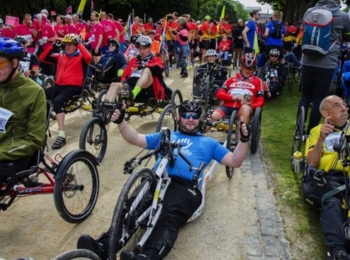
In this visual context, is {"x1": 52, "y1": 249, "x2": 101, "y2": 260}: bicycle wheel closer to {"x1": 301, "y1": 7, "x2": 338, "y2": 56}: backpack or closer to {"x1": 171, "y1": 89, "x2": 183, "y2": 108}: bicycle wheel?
{"x1": 301, "y1": 7, "x2": 338, "y2": 56}: backpack

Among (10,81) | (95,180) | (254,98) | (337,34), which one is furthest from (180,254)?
(337,34)

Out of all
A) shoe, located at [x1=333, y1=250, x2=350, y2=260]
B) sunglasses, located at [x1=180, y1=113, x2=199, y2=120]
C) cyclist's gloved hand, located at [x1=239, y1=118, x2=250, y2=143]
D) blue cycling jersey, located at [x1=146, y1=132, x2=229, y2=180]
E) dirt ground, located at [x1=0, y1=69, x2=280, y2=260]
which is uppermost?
cyclist's gloved hand, located at [x1=239, y1=118, x2=250, y2=143]

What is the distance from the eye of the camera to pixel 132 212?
2852 millimetres

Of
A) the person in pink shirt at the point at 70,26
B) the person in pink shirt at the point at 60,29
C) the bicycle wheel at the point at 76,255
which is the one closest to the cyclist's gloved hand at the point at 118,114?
the bicycle wheel at the point at 76,255

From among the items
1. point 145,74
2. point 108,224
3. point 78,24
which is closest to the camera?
point 108,224

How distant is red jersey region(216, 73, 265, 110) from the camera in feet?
18.3

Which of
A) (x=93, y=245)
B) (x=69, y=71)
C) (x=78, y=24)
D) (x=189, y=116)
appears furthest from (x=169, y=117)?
(x=78, y=24)

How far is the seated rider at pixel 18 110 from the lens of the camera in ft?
10.4

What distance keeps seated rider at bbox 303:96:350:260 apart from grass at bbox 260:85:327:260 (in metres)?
0.29

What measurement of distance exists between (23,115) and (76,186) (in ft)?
2.46

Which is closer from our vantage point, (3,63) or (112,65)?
(3,63)

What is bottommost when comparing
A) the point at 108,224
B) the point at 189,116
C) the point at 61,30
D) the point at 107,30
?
the point at 108,224

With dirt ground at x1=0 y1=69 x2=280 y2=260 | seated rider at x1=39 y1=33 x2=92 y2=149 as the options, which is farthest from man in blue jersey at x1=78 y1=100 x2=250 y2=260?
seated rider at x1=39 y1=33 x2=92 y2=149

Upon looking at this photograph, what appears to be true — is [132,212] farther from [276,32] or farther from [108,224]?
[276,32]
